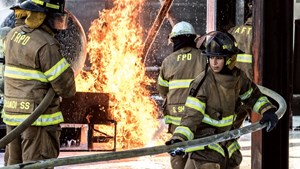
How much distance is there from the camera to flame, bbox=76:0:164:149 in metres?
9.09

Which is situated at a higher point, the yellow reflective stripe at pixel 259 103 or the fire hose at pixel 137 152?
the yellow reflective stripe at pixel 259 103

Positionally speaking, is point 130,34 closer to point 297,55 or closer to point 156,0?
point 156,0

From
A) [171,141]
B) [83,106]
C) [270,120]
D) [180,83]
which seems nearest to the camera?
[171,141]

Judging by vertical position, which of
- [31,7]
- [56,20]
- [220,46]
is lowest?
[220,46]

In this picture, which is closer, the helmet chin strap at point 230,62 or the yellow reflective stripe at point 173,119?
the helmet chin strap at point 230,62

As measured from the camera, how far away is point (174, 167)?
19.4 ft

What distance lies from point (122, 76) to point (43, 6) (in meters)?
4.97

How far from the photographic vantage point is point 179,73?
5.96m

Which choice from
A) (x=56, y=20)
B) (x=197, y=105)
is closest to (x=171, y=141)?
(x=197, y=105)

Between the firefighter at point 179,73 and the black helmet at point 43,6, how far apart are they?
54.9 inches

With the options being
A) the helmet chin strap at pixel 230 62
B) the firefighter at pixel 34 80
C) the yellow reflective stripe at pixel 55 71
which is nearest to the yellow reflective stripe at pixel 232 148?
the helmet chin strap at pixel 230 62

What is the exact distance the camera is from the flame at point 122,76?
9086mm

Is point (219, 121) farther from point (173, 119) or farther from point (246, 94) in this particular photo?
point (173, 119)

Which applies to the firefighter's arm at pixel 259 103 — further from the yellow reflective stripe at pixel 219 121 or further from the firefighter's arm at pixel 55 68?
the firefighter's arm at pixel 55 68
